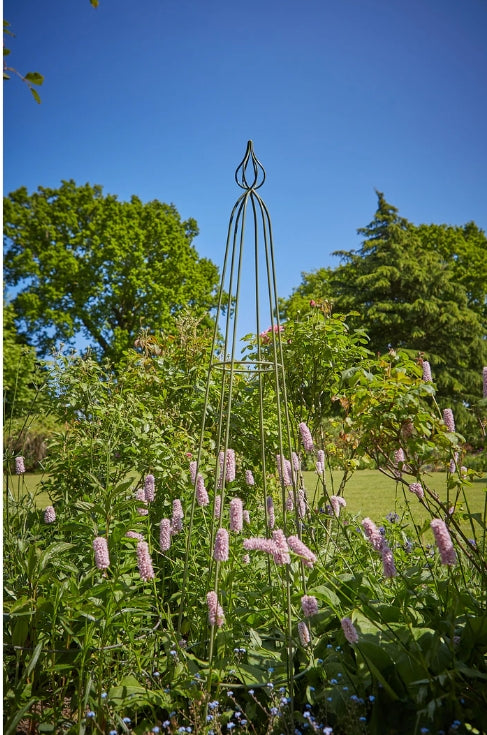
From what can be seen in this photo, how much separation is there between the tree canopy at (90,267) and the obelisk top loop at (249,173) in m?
13.5

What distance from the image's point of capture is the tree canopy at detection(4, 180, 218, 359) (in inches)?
623

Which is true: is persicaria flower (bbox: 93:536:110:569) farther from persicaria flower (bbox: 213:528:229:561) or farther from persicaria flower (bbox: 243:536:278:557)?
persicaria flower (bbox: 243:536:278:557)

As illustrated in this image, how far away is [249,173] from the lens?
203cm

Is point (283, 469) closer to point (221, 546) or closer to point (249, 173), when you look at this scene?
point (221, 546)

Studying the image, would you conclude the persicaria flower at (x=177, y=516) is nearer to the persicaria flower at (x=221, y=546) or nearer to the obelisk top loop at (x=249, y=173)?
the persicaria flower at (x=221, y=546)

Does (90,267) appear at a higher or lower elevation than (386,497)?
higher

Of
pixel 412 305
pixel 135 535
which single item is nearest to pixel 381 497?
pixel 135 535

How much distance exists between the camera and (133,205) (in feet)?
57.3

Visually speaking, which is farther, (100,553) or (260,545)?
(100,553)

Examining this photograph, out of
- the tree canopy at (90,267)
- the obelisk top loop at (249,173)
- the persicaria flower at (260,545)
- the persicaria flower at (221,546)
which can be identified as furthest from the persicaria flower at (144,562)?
the tree canopy at (90,267)

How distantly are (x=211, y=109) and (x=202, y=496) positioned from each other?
113 inches

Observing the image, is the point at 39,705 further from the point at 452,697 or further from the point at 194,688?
the point at 452,697

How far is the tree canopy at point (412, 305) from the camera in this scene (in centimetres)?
1570

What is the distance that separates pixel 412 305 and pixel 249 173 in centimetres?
1469
